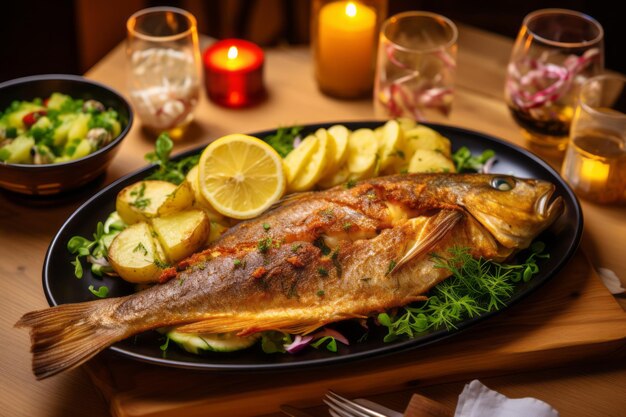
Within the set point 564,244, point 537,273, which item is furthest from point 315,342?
point 564,244

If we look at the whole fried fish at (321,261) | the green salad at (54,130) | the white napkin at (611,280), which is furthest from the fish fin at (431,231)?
the green salad at (54,130)

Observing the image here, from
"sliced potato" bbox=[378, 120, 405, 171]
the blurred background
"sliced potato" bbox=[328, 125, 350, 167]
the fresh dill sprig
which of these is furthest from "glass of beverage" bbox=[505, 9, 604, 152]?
the blurred background

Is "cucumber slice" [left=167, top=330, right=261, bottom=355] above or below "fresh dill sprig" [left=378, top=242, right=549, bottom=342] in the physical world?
below

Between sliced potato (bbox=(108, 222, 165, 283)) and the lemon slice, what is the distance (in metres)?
0.25

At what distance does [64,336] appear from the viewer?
5.81 feet

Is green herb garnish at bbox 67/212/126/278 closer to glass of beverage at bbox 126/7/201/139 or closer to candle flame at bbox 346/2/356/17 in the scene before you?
glass of beverage at bbox 126/7/201/139

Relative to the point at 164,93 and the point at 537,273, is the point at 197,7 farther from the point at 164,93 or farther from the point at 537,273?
the point at 537,273

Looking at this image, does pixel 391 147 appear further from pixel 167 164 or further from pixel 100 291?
pixel 100 291

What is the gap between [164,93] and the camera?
2830 millimetres

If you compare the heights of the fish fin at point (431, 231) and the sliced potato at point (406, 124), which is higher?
the fish fin at point (431, 231)

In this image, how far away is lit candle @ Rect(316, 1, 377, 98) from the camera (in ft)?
9.96

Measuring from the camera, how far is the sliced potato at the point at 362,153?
2.41 metres

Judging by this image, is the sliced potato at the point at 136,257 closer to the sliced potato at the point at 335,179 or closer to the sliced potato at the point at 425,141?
the sliced potato at the point at 335,179

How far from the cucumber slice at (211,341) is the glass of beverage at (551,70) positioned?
5.05 ft
